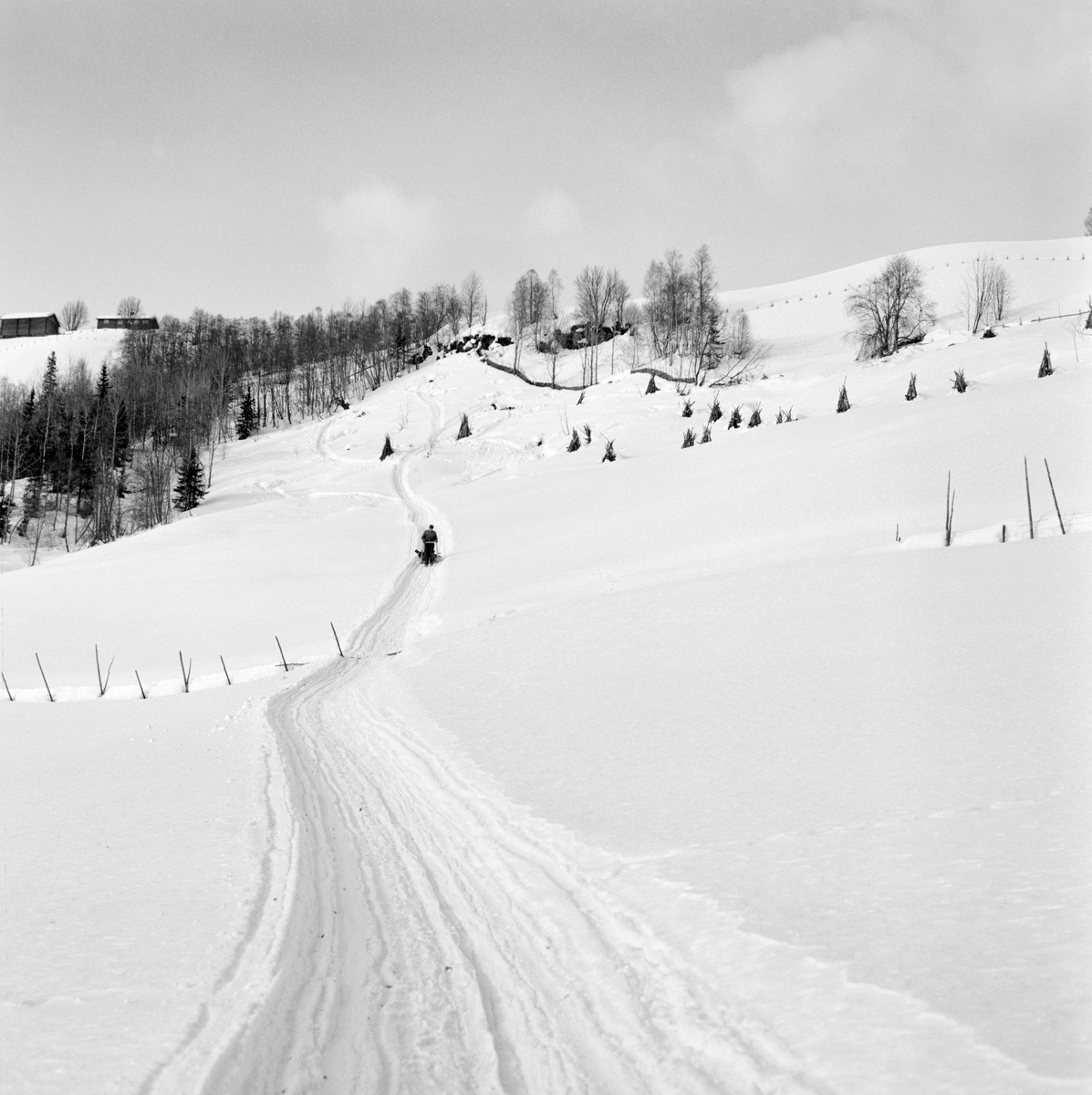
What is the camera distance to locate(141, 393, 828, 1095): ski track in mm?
2863

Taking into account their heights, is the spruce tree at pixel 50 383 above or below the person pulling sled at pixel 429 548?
above

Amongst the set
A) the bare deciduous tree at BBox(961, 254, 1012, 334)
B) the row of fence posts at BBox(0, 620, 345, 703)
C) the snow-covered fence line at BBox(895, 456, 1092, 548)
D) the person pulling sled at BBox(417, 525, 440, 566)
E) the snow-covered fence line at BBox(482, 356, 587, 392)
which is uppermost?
the bare deciduous tree at BBox(961, 254, 1012, 334)

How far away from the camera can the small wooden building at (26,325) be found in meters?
109

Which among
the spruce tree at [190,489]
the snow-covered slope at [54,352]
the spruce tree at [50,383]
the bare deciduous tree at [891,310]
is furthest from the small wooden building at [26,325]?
the bare deciduous tree at [891,310]

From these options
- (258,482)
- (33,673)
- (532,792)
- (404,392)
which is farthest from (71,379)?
(532,792)

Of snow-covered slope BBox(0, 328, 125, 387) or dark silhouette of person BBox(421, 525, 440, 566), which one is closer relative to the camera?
dark silhouette of person BBox(421, 525, 440, 566)

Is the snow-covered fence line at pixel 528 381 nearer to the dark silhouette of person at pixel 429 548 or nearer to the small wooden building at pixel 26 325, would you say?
the dark silhouette of person at pixel 429 548

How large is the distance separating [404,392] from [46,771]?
61.3 meters

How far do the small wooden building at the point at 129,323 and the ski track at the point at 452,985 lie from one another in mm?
117772

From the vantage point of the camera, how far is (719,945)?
3420 mm

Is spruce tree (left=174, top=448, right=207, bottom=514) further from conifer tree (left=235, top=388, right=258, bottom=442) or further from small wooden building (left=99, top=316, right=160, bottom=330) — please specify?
small wooden building (left=99, top=316, right=160, bottom=330)

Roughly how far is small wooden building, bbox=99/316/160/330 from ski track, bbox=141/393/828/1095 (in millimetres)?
117772

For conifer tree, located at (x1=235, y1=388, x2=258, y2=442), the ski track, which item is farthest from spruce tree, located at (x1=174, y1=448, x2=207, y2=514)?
the ski track

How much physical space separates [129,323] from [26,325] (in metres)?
19.9
